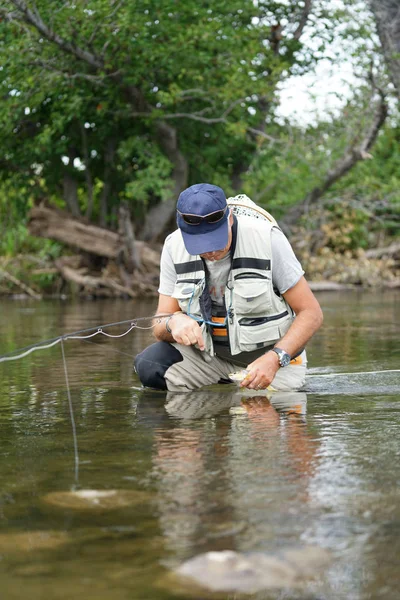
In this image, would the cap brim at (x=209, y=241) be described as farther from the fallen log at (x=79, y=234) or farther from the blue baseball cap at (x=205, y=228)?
the fallen log at (x=79, y=234)

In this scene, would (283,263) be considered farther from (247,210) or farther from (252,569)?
(252,569)

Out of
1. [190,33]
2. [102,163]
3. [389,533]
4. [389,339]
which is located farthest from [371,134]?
[389,533]

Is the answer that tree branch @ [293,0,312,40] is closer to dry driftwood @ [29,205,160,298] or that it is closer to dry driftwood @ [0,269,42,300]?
dry driftwood @ [29,205,160,298]

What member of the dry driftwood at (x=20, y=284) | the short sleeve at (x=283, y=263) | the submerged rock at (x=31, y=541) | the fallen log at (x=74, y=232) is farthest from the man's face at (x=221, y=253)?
the dry driftwood at (x=20, y=284)

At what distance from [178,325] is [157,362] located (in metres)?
0.56

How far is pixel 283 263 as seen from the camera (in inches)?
189

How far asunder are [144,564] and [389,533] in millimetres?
653

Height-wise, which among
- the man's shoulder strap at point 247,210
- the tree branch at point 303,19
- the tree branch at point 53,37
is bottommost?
the man's shoulder strap at point 247,210

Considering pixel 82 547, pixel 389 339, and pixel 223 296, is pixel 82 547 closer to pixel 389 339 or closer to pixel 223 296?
pixel 223 296

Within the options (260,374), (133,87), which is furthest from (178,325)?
(133,87)

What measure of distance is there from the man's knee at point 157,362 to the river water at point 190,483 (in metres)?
0.10

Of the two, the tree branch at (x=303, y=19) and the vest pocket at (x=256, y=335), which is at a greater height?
the tree branch at (x=303, y=19)

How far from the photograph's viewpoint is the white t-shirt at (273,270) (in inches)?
189

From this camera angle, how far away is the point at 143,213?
19125 millimetres
